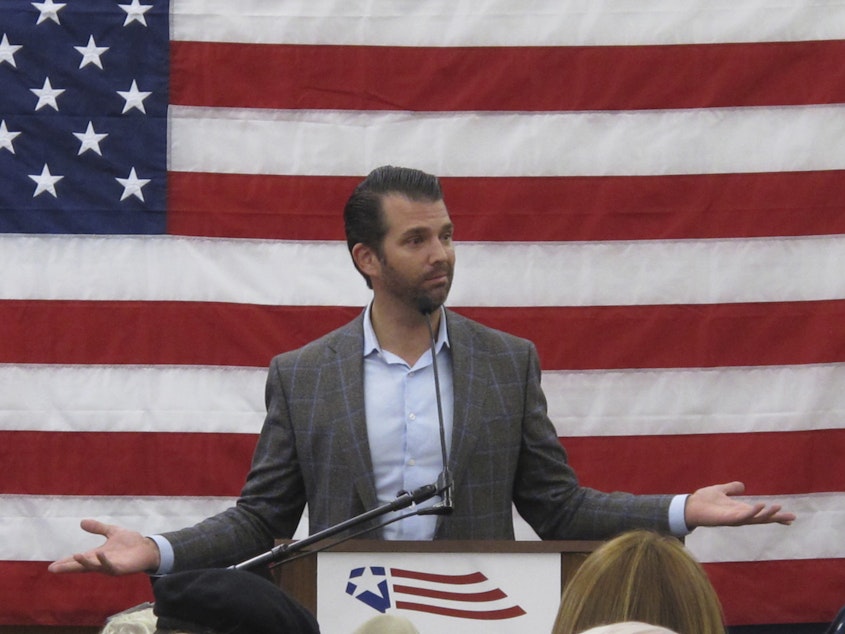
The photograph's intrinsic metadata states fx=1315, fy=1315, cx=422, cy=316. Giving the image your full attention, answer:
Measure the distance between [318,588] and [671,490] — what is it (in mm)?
1899

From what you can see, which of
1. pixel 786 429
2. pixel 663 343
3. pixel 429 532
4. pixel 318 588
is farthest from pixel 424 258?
pixel 786 429

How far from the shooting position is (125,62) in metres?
3.92

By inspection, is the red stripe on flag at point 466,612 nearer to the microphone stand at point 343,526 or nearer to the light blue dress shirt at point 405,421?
the microphone stand at point 343,526

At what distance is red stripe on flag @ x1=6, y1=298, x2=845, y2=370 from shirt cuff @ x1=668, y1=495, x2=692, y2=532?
4.30ft

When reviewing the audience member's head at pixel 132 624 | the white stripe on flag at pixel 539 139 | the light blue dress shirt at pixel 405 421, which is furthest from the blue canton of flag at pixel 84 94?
the audience member's head at pixel 132 624

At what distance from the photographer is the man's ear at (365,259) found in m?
2.88

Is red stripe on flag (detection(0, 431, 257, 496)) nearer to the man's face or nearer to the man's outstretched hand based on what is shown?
the man's face

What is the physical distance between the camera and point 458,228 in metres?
3.94

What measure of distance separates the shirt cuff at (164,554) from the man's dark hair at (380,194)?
741mm

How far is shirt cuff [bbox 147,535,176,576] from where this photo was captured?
8.48 feet

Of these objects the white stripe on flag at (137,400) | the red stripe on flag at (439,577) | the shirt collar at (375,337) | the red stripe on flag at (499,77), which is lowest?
the red stripe on flag at (439,577)

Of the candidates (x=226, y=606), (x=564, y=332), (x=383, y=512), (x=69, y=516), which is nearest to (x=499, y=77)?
(x=564, y=332)

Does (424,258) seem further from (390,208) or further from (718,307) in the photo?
(718,307)

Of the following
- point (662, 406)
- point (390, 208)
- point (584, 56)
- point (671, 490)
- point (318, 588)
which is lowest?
point (318, 588)
